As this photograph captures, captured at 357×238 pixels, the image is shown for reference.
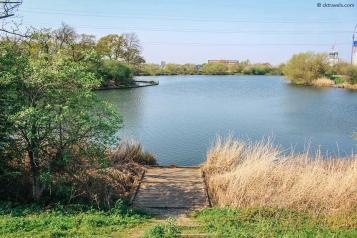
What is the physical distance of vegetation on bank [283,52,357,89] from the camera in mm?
46906

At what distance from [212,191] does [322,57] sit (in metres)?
46.9

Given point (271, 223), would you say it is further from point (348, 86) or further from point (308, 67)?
point (308, 67)

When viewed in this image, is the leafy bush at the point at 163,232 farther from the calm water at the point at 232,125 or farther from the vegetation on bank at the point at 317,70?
the vegetation on bank at the point at 317,70

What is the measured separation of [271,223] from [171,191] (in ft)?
8.10

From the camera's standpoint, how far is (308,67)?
162 feet

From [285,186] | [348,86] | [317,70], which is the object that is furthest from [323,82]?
[285,186]

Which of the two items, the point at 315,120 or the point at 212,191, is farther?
the point at 315,120

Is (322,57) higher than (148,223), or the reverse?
(322,57)

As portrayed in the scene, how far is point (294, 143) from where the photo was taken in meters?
14.6

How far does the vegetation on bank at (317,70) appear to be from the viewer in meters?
46.9

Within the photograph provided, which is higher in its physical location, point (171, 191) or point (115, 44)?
point (115, 44)

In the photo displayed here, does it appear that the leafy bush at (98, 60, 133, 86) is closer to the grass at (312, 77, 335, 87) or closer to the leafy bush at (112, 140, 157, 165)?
the grass at (312, 77, 335, 87)

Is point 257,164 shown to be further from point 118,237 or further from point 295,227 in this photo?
point 118,237

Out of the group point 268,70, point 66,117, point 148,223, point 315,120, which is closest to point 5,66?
point 66,117
